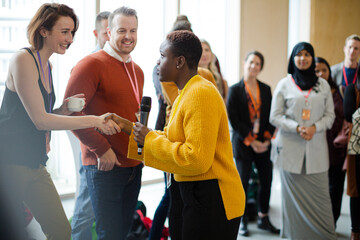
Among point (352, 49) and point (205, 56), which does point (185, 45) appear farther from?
point (352, 49)

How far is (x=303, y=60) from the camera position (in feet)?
11.5

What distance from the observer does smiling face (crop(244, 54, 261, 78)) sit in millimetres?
3996

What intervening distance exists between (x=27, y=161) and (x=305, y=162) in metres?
2.44

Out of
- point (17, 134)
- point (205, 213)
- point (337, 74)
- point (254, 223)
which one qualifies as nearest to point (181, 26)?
point (17, 134)

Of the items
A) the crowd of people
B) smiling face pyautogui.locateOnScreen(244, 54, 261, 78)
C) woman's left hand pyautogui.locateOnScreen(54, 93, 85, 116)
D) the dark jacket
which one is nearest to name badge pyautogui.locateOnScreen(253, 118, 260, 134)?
the dark jacket

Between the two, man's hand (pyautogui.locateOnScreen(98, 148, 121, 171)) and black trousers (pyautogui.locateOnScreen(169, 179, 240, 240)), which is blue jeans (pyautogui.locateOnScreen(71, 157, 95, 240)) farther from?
→ black trousers (pyautogui.locateOnScreen(169, 179, 240, 240))

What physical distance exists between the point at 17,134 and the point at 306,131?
2.41 meters

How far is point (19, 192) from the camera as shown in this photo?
1.86m

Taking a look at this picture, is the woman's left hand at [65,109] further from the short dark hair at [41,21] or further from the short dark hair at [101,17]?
the short dark hair at [101,17]

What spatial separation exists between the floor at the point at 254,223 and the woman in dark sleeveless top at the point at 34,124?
960mm

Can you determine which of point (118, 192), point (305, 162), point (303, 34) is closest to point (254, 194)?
point (305, 162)

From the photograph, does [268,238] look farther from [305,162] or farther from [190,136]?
[190,136]

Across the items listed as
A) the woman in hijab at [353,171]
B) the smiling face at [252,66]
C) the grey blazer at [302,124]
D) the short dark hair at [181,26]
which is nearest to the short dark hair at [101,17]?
the short dark hair at [181,26]

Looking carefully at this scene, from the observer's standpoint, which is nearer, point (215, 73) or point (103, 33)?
point (103, 33)
